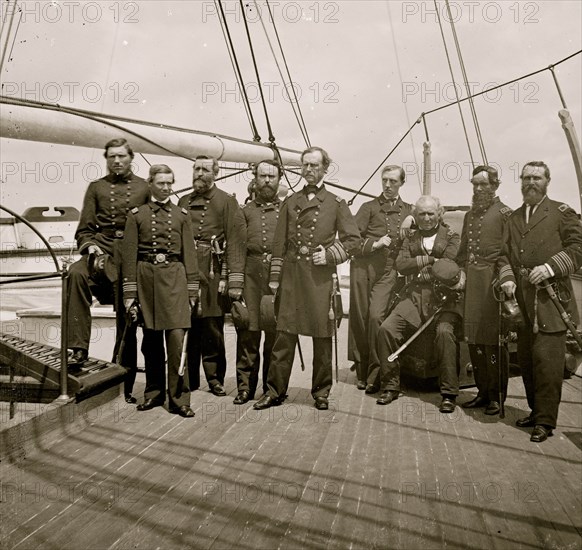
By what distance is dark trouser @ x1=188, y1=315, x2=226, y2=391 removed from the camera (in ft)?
17.6

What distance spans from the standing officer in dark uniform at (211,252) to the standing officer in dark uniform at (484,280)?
72.6 inches

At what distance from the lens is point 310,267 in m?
4.88

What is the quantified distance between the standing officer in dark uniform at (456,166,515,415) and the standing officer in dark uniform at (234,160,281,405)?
161cm

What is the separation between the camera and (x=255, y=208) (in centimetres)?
536

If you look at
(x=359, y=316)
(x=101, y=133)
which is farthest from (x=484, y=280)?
(x=101, y=133)

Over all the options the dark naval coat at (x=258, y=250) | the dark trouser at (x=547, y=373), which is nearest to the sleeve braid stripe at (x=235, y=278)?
the dark naval coat at (x=258, y=250)

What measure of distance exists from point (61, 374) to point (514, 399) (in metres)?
3.60

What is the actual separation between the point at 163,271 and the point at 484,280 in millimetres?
2491

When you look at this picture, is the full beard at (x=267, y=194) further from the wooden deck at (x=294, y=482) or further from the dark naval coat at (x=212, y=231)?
the wooden deck at (x=294, y=482)

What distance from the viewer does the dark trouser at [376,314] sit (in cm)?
554

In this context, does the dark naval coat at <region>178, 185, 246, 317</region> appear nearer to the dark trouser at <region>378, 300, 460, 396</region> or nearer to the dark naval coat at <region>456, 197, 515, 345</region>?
the dark trouser at <region>378, 300, 460, 396</region>

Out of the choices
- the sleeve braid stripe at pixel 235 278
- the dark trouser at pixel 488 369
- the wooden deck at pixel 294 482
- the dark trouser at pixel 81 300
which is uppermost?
the sleeve braid stripe at pixel 235 278

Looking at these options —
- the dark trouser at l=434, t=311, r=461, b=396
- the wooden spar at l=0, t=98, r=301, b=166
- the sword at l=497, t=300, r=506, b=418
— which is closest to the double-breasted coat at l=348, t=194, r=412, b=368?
the dark trouser at l=434, t=311, r=461, b=396
